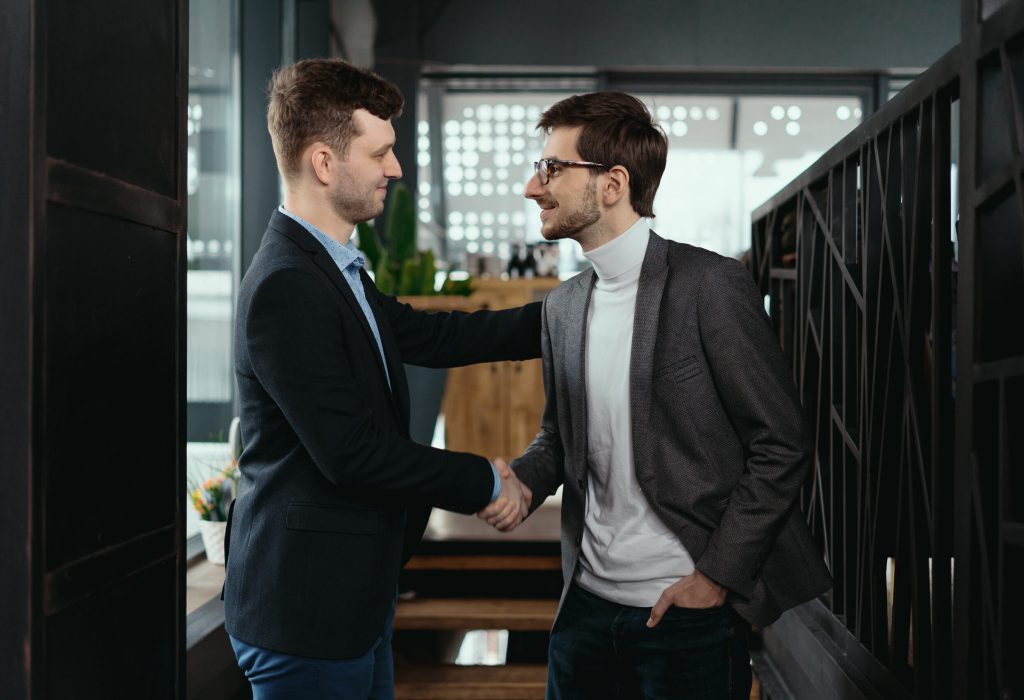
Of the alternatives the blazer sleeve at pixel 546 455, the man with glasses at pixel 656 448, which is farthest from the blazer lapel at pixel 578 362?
the blazer sleeve at pixel 546 455

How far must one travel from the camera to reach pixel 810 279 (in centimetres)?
299

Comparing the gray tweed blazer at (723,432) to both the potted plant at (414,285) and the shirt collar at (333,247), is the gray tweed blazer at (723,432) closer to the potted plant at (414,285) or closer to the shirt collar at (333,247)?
the shirt collar at (333,247)

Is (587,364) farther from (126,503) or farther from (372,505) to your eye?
(126,503)

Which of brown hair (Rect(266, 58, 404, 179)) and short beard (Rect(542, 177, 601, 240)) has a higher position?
brown hair (Rect(266, 58, 404, 179))

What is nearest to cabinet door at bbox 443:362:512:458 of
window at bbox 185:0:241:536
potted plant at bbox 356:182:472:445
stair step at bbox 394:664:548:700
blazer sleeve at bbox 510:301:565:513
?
potted plant at bbox 356:182:472:445

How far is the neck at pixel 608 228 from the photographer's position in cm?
183

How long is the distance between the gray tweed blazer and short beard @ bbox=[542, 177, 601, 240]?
0.52 ft

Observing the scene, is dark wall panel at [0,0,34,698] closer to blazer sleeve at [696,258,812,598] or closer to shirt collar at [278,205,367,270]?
shirt collar at [278,205,367,270]

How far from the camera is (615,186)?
183 cm

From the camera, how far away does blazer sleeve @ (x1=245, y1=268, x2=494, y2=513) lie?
5.24ft

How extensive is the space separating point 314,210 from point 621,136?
60 cm

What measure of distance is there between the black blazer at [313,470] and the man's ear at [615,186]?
0.52m

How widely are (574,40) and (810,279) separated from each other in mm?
3905

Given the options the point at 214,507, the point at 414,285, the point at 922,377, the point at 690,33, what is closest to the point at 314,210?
the point at 922,377
